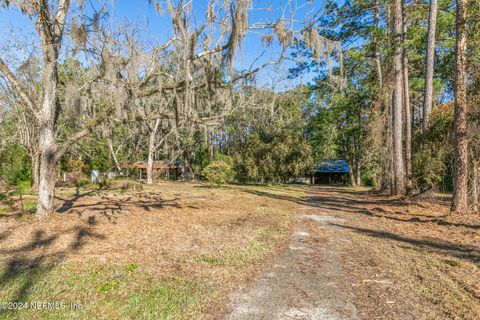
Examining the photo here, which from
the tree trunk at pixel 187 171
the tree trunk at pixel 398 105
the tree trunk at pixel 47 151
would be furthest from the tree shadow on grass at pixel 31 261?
the tree trunk at pixel 187 171

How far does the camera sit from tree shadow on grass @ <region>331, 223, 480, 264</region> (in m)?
4.47

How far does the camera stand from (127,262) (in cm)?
415

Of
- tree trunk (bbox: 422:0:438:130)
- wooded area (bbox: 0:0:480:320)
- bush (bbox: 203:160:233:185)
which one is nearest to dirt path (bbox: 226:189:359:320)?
wooded area (bbox: 0:0:480:320)

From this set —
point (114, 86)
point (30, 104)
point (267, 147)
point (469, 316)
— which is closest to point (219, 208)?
point (114, 86)

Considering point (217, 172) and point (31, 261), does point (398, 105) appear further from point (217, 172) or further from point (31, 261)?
point (31, 261)

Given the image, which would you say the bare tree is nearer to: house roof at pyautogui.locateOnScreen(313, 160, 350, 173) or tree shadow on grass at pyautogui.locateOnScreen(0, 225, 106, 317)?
tree shadow on grass at pyautogui.locateOnScreen(0, 225, 106, 317)

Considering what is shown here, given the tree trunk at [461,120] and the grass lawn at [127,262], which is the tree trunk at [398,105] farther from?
the grass lawn at [127,262]

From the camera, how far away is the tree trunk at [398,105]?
11.5m

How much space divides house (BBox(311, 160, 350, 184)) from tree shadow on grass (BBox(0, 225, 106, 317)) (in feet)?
104

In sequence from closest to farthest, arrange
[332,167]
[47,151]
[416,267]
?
[416,267] → [47,151] → [332,167]

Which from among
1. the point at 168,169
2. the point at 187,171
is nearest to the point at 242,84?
the point at 187,171

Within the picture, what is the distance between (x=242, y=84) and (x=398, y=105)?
8094mm

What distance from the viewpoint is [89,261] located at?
412cm

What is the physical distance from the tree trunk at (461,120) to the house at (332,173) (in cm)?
2764
